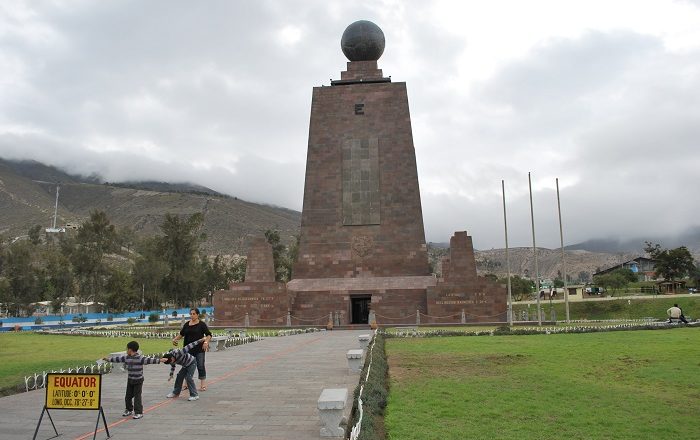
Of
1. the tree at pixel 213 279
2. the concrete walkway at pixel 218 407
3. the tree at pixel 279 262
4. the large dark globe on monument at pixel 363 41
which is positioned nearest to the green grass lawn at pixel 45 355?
the concrete walkway at pixel 218 407

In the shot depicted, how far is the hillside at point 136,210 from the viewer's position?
12138cm

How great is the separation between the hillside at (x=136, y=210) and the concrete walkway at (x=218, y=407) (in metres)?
108

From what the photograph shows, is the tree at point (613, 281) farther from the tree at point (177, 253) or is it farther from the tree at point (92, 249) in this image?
the tree at point (92, 249)

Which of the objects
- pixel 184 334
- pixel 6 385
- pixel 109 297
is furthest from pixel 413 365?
pixel 109 297

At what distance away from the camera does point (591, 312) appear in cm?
4381

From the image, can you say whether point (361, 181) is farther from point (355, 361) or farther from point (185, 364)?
point (185, 364)

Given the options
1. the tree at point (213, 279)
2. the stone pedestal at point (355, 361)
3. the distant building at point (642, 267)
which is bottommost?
the stone pedestal at point (355, 361)

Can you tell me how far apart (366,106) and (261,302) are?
A: 13804 mm

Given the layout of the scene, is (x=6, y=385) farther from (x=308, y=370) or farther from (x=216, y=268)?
(x=216, y=268)

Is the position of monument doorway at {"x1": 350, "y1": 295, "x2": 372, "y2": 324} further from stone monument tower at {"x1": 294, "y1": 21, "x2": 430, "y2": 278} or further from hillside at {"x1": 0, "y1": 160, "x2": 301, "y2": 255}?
hillside at {"x1": 0, "y1": 160, "x2": 301, "y2": 255}

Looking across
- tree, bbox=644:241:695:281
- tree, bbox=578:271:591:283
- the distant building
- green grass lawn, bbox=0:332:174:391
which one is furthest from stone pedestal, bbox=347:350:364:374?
tree, bbox=578:271:591:283

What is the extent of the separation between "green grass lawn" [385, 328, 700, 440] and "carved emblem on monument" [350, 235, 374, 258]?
1656cm

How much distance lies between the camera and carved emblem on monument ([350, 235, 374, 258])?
32.6 metres

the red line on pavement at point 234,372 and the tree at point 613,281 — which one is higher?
the tree at point 613,281
